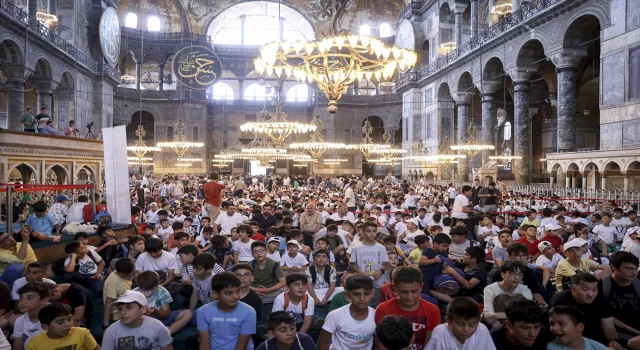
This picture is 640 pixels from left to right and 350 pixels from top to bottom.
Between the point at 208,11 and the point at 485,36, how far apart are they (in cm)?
1869

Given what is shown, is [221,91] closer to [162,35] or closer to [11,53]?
[162,35]

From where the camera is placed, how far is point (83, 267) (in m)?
5.61

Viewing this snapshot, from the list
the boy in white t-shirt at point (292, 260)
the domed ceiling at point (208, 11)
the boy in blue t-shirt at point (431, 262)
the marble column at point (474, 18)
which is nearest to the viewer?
the boy in blue t-shirt at point (431, 262)

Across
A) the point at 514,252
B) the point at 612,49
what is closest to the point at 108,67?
the point at 612,49

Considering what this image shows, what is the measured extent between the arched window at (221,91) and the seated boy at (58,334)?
31.3m

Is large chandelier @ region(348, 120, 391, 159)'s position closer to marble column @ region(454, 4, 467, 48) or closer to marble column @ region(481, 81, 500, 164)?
marble column @ region(481, 81, 500, 164)

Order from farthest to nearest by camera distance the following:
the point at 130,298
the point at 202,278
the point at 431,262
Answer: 1. the point at 431,262
2. the point at 202,278
3. the point at 130,298

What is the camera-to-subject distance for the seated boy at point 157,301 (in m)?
3.95

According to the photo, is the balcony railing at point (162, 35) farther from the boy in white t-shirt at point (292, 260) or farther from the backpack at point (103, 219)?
the boy in white t-shirt at point (292, 260)

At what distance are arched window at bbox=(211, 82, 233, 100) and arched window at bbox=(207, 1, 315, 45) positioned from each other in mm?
3070

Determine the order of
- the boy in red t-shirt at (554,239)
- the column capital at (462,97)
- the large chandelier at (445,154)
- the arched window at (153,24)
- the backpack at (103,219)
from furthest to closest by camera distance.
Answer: the arched window at (153,24), the column capital at (462,97), the large chandelier at (445,154), the backpack at (103,219), the boy in red t-shirt at (554,239)

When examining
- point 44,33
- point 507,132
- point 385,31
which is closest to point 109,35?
point 44,33

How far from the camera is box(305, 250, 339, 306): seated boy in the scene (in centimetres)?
508

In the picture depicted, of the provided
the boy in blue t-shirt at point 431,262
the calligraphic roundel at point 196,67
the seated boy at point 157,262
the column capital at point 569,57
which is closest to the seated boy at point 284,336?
the boy in blue t-shirt at point 431,262
